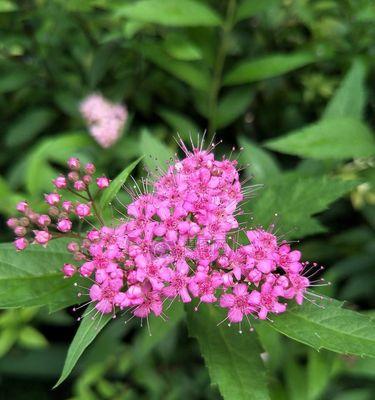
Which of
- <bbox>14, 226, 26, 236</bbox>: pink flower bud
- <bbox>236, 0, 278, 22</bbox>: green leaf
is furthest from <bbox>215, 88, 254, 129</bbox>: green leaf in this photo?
<bbox>14, 226, 26, 236</bbox>: pink flower bud

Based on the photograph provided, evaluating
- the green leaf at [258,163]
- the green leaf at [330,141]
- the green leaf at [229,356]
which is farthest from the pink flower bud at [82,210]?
the green leaf at [258,163]

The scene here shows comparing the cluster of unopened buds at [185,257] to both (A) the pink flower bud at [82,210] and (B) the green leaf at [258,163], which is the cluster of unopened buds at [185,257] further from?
(B) the green leaf at [258,163]

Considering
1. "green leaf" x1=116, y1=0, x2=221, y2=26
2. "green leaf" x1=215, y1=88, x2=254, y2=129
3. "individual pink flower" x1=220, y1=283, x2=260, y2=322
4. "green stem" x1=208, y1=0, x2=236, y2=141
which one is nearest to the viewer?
"individual pink flower" x1=220, y1=283, x2=260, y2=322

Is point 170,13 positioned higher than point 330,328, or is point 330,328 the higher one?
point 170,13

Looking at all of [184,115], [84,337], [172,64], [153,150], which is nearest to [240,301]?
[84,337]

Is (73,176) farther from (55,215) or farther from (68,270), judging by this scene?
(68,270)

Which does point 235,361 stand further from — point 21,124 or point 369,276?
point 21,124

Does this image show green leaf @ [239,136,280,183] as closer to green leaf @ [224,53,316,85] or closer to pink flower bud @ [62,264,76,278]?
green leaf @ [224,53,316,85]
